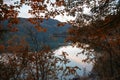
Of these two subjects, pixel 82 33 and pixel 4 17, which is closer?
pixel 4 17

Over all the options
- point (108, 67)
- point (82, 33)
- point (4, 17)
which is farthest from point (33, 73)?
point (108, 67)

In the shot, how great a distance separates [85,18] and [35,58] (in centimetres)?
366

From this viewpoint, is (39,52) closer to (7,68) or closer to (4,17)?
(7,68)

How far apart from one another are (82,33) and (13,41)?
7349mm

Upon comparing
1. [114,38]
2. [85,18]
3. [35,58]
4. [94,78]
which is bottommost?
[94,78]

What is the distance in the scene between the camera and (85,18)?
511 inches

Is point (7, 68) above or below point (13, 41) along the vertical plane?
below

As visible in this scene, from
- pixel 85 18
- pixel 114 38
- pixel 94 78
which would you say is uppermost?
pixel 85 18

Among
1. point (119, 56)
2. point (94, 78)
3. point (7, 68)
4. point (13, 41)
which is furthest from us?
point (94, 78)

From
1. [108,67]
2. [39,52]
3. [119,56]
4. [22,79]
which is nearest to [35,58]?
[39,52]

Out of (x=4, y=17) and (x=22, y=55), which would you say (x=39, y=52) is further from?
(x=4, y=17)

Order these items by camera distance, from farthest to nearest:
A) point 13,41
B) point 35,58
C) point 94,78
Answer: point 94,78, point 13,41, point 35,58

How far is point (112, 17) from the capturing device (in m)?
7.27

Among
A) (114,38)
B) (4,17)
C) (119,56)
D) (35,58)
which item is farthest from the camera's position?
(119,56)
